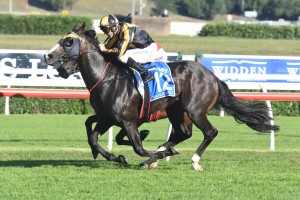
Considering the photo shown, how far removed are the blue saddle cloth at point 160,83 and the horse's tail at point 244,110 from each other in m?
0.77

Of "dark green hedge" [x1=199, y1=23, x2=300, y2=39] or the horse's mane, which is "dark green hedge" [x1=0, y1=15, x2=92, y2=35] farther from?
the horse's mane

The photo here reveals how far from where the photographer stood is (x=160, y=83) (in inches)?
340

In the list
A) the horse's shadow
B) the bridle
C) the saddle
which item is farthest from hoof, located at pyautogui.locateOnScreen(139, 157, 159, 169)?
the bridle

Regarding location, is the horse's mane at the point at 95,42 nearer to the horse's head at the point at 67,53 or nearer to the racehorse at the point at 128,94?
the racehorse at the point at 128,94

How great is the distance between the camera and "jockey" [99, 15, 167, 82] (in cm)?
853

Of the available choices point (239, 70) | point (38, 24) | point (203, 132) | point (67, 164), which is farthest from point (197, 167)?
point (38, 24)

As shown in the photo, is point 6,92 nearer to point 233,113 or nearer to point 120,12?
point 233,113

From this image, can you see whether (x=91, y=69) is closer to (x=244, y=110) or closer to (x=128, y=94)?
(x=128, y=94)

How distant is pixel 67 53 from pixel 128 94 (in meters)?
0.80

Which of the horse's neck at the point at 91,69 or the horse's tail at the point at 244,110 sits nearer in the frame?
the horse's neck at the point at 91,69

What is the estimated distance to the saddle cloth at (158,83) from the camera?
8.61 meters

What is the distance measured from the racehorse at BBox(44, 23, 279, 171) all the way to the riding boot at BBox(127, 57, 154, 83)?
0.12 m

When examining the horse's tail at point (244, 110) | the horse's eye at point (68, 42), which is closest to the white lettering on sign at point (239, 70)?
the horse's tail at point (244, 110)

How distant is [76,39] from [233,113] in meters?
2.15
